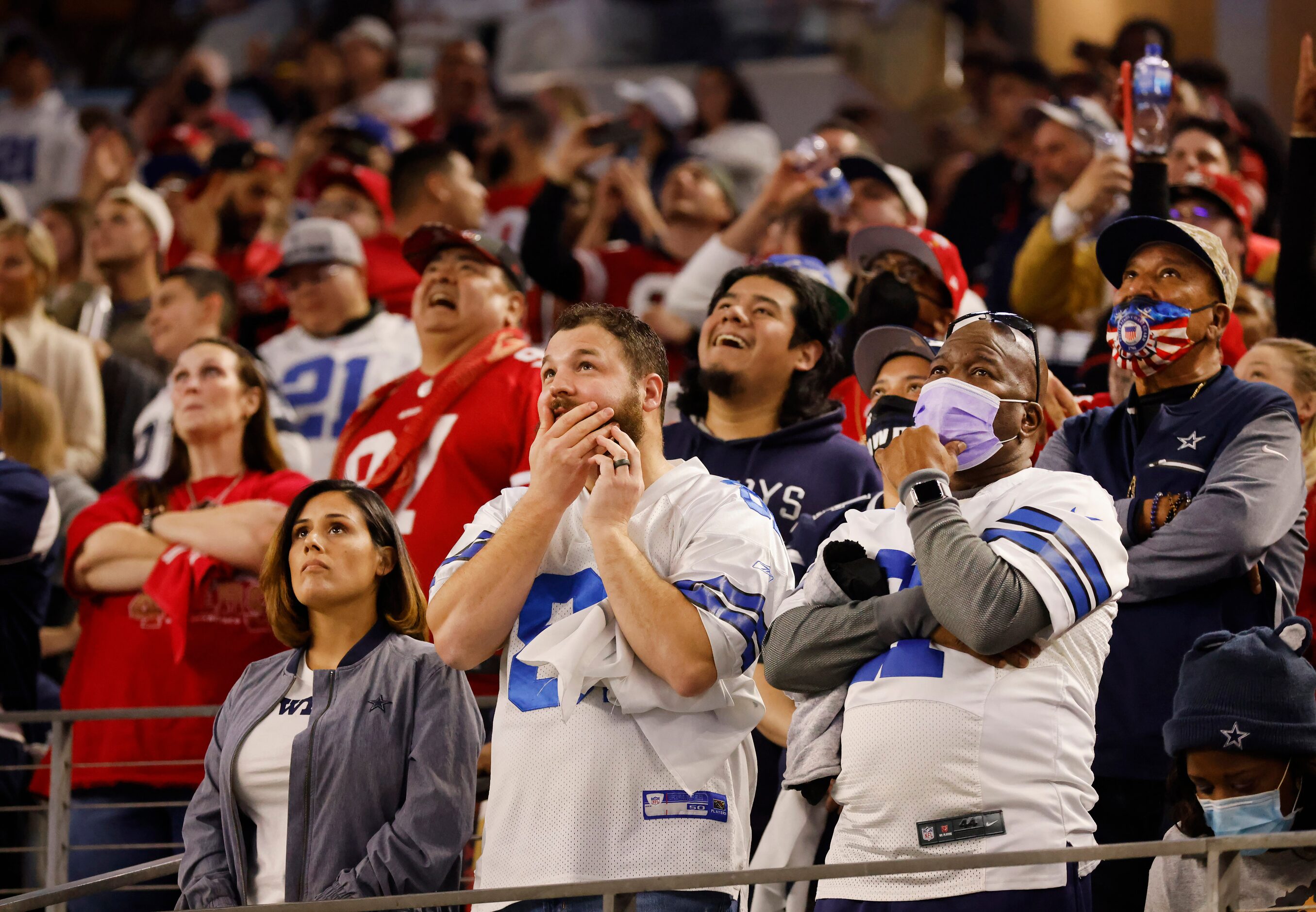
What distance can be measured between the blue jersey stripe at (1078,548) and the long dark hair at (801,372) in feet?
5.53

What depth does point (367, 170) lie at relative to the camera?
841 centimetres

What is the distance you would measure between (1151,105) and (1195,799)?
257cm

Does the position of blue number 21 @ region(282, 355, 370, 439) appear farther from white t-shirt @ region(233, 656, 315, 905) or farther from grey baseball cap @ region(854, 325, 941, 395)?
white t-shirt @ region(233, 656, 315, 905)

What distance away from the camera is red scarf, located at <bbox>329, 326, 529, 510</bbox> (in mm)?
5164

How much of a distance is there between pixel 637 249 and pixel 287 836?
4.35m

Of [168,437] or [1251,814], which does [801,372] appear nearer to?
[1251,814]

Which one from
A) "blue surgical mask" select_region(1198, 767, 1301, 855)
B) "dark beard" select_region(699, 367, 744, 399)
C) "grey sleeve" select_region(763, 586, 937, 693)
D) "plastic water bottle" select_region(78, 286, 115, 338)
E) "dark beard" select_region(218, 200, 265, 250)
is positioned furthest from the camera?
"dark beard" select_region(218, 200, 265, 250)

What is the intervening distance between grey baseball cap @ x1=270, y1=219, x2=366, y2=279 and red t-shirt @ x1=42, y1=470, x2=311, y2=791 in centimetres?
143

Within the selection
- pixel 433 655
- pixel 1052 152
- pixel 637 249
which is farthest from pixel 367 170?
pixel 433 655

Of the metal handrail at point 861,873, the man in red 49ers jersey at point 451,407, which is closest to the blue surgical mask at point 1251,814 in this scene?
the metal handrail at point 861,873

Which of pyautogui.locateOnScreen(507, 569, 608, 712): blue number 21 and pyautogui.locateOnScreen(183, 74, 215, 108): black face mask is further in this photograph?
pyautogui.locateOnScreen(183, 74, 215, 108): black face mask

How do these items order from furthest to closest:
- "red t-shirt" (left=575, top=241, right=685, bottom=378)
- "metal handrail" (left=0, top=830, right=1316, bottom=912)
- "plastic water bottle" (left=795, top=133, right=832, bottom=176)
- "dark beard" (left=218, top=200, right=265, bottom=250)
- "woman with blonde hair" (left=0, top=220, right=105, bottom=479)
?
"dark beard" (left=218, top=200, right=265, bottom=250), "red t-shirt" (left=575, top=241, right=685, bottom=378), "woman with blonde hair" (left=0, top=220, right=105, bottom=479), "plastic water bottle" (left=795, top=133, right=832, bottom=176), "metal handrail" (left=0, top=830, right=1316, bottom=912)

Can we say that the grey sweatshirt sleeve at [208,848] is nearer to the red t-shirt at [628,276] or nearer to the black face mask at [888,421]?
the black face mask at [888,421]

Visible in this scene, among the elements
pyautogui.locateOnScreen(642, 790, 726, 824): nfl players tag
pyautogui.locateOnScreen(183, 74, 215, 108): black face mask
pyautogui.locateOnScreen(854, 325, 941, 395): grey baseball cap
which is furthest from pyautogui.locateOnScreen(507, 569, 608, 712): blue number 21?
pyautogui.locateOnScreen(183, 74, 215, 108): black face mask
